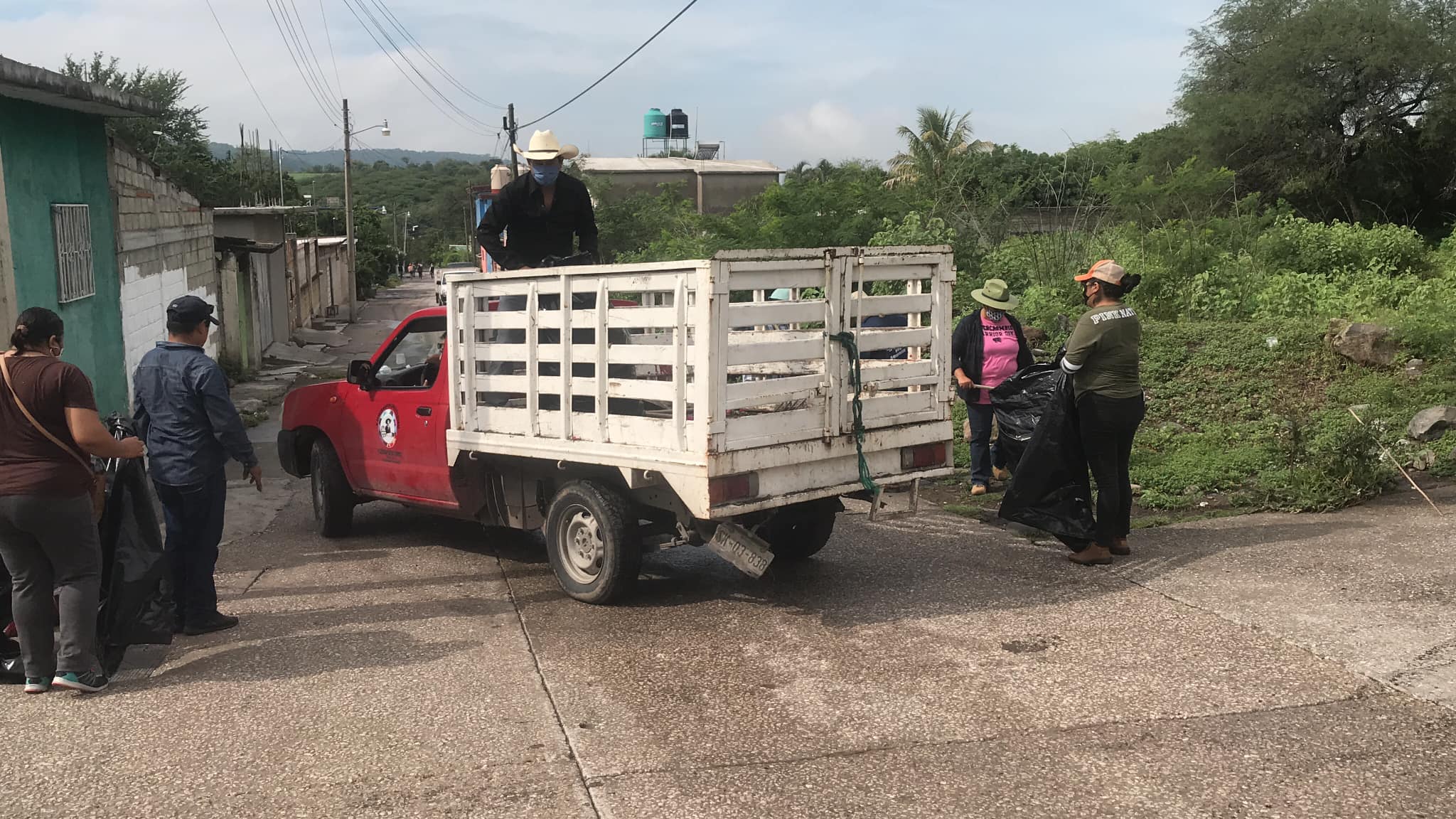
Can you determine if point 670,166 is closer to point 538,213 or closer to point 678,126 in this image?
point 678,126

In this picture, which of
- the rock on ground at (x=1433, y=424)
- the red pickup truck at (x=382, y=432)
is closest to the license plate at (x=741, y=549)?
the red pickup truck at (x=382, y=432)

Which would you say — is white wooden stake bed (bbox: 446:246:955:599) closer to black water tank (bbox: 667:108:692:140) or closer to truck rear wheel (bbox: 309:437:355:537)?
truck rear wheel (bbox: 309:437:355:537)

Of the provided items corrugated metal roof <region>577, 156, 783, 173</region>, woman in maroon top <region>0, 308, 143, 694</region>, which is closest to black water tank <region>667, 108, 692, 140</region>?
corrugated metal roof <region>577, 156, 783, 173</region>

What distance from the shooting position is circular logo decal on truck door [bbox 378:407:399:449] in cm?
782

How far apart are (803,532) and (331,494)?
3478 millimetres

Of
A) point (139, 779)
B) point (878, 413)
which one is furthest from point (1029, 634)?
point (139, 779)

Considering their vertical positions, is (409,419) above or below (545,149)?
below

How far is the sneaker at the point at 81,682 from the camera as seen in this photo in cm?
523

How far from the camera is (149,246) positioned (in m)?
13.4

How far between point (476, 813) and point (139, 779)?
1358 millimetres

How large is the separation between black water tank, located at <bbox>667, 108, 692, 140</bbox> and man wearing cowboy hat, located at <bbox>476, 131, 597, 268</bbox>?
57.2 metres

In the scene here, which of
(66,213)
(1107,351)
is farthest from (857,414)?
(66,213)

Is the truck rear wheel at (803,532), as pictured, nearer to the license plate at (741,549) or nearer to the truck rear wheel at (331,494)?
the license plate at (741,549)

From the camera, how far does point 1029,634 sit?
19.1 feet
